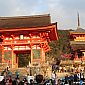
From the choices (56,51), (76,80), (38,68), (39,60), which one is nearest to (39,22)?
(39,60)

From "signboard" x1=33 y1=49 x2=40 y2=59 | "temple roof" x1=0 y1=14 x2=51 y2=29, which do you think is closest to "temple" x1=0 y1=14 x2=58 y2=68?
"signboard" x1=33 y1=49 x2=40 y2=59

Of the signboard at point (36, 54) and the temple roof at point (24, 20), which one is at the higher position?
the temple roof at point (24, 20)

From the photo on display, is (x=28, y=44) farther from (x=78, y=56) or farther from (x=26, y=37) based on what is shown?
(x=78, y=56)

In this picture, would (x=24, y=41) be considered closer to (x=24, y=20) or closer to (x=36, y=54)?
(x=36, y=54)

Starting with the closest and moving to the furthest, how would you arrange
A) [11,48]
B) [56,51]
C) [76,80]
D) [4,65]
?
[76,80]
[4,65]
[11,48]
[56,51]

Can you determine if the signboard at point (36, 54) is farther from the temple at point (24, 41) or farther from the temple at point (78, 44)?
the temple at point (78, 44)

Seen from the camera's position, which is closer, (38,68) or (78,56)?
(38,68)

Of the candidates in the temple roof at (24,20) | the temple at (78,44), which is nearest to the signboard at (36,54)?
the temple roof at (24,20)

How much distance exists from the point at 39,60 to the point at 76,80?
13.3m

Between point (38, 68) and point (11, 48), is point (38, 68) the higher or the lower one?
the lower one

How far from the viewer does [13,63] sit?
29.2 metres

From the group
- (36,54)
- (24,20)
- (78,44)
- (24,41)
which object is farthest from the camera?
(78,44)

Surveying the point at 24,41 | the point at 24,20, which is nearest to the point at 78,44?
the point at 24,20

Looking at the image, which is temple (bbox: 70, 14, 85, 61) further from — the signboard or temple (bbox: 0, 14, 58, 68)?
the signboard
